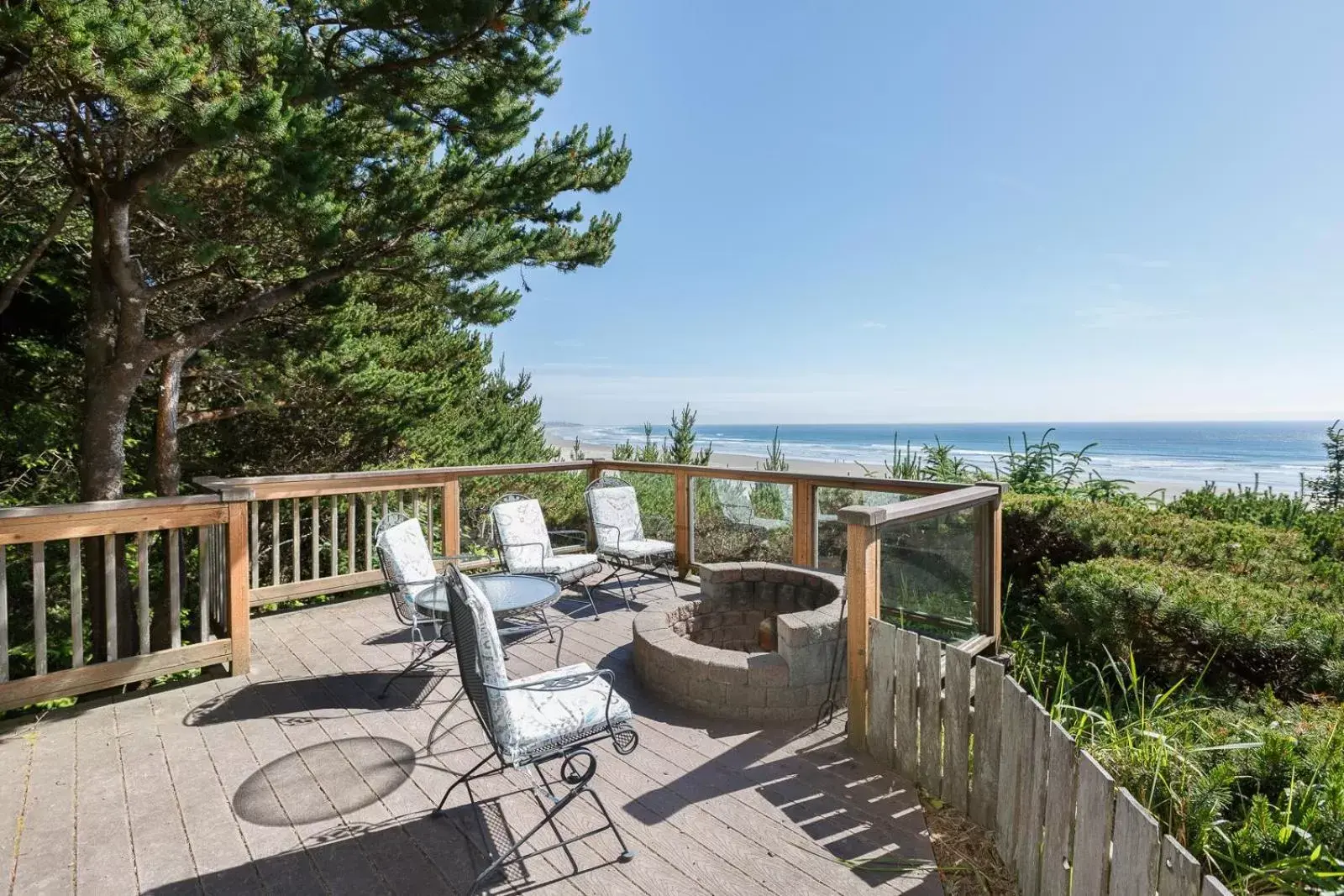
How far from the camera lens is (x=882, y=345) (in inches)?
1476

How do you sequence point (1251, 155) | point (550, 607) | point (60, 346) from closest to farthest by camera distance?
point (550, 607) → point (60, 346) → point (1251, 155)

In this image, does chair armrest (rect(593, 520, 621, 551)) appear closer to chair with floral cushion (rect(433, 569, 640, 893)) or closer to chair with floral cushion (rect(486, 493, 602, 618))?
chair with floral cushion (rect(486, 493, 602, 618))

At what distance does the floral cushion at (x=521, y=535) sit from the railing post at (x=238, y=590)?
156cm

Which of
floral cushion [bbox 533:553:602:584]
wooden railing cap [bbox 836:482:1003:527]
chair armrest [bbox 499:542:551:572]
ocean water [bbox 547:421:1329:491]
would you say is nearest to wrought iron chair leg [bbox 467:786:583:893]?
wooden railing cap [bbox 836:482:1003:527]

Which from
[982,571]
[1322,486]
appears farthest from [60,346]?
[1322,486]

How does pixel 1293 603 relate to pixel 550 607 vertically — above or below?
above

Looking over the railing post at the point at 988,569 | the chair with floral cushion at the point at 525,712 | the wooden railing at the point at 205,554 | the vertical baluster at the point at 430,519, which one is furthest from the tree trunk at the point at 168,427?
the railing post at the point at 988,569

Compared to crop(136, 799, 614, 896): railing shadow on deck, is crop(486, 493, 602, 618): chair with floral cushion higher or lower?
higher

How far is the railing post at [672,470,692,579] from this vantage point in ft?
18.6

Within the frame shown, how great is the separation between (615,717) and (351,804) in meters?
1.11

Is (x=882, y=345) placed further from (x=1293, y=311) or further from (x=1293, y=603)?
(x=1293, y=603)

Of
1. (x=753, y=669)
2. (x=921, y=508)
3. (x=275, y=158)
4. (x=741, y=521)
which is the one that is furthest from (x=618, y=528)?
(x=275, y=158)

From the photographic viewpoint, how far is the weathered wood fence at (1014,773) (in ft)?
4.33

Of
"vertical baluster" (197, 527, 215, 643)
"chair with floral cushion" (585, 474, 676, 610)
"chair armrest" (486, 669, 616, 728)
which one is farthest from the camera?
"chair with floral cushion" (585, 474, 676, 610)
